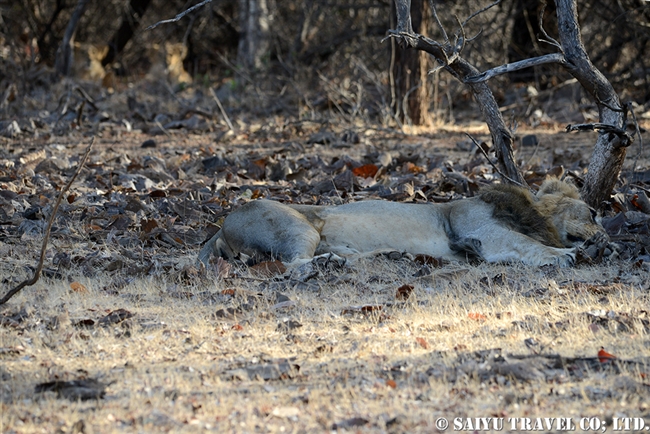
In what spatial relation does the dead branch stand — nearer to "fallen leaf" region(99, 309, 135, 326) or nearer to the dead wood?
the dead wood

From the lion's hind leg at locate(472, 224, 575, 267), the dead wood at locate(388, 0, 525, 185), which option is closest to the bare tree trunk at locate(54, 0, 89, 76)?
the dead wood at locate(388, 0, 525, 185)

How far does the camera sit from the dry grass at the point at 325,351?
359 cm

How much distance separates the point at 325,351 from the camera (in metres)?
4.45

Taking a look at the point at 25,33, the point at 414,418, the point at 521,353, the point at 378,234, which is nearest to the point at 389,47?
the point at 378,234

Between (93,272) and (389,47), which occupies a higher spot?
(389,47)

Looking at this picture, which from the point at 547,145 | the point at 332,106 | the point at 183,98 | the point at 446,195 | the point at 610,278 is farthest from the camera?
the point at 183,98

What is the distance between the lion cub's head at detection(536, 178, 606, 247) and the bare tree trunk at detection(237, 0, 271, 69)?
1158 centimetres

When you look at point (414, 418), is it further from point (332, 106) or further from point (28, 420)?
point (332, 106)

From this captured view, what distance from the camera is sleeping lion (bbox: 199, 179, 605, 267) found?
647 centimetres

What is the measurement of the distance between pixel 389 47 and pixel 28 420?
423 inches

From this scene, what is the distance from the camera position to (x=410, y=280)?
5.99 metres

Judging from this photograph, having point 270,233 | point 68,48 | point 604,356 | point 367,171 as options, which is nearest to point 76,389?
point 604,356

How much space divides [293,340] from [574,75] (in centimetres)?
365

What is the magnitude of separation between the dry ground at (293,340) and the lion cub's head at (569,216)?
0.39m
